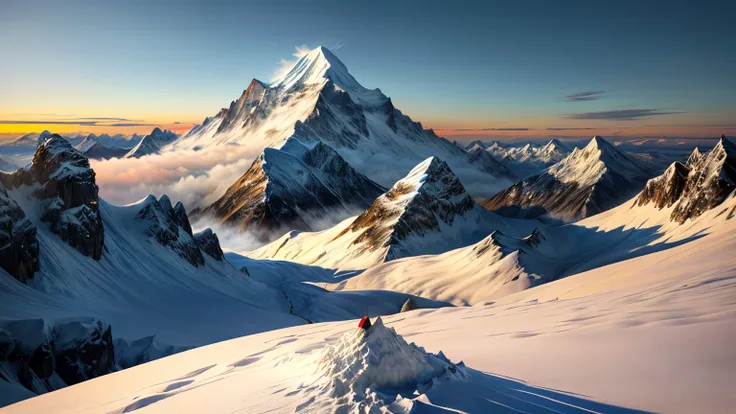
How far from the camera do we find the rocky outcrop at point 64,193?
7006 cm

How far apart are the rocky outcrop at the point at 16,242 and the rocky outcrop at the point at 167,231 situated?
30473mm

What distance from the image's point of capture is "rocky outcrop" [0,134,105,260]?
70.1m

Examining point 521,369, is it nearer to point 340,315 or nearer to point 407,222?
point 340,315

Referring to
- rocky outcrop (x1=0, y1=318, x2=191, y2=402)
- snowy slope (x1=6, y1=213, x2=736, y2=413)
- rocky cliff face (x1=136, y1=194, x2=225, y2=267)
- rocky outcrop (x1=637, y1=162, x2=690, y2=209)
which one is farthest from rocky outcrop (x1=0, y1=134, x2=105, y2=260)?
rocky outcrop (x1=637, y1=162, x2=690, y2=209)

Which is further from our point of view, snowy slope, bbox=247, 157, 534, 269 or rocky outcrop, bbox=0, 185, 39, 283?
snowy slope, bbox=247, 157, 534, 269

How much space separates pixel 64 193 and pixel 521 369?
74.8m

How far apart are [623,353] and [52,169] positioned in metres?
78.3

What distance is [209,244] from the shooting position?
10806 centimetres

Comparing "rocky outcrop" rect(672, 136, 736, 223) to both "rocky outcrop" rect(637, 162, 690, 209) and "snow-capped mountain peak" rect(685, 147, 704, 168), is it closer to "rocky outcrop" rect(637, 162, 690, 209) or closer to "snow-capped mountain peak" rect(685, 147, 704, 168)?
"snow-capped mountain peak" rect(685, 147, 704, 168)

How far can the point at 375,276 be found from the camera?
133 metres

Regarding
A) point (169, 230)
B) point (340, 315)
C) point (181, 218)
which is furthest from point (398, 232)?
point (169, 230)

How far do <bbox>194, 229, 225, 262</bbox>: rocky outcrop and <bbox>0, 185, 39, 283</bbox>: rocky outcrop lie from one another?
47.1 metres

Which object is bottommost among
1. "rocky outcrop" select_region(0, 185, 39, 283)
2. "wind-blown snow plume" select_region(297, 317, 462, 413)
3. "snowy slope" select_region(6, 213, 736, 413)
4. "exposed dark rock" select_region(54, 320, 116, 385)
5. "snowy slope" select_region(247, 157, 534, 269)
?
"snowy slope" select_region(247, 157, 534, 269)

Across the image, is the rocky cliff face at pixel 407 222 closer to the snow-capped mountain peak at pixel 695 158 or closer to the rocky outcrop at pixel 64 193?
the snow-capped mountain peak at pixel 695 158
